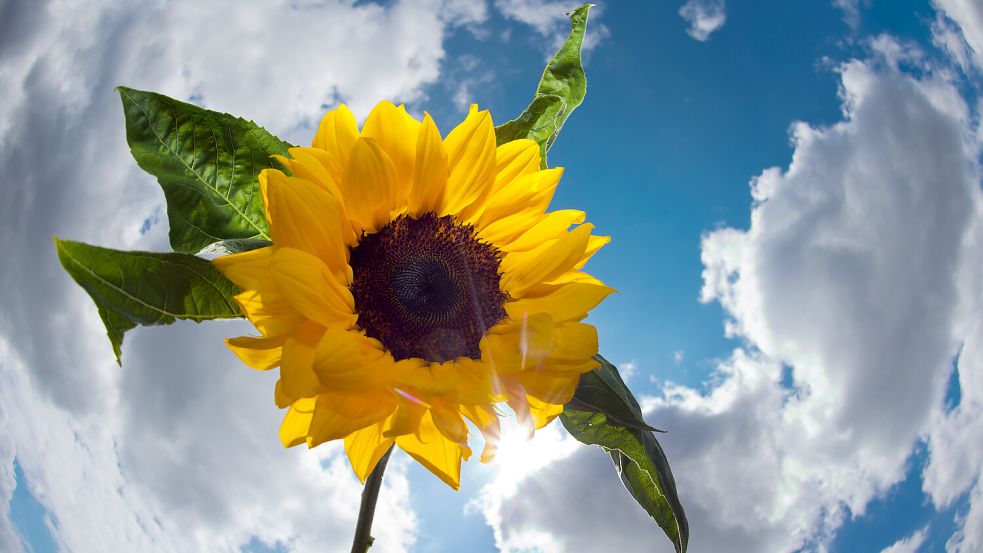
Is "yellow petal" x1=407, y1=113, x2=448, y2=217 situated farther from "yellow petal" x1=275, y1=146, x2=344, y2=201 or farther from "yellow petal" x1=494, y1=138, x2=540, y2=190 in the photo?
"yellow petal" x1=275, y1=146, x2=344, y2=201

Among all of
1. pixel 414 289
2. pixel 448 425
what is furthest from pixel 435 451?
pixel 414 289

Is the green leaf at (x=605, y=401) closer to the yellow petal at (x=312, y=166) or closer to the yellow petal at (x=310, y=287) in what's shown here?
the yellow petal at (x=310, y=287)

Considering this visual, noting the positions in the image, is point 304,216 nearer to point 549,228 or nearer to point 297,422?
point 297,422

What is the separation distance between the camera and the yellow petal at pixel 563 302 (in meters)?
1.59

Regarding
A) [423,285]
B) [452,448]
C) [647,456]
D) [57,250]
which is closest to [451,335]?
[423,285]

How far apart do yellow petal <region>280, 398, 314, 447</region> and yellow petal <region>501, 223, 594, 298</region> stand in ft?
2.01

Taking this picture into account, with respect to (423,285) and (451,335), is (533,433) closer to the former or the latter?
(451,335)

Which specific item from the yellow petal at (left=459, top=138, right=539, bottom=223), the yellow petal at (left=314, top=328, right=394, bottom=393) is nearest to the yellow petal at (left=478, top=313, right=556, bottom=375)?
the yellow petal at (left=314, top=328, right=394, bottom=393)

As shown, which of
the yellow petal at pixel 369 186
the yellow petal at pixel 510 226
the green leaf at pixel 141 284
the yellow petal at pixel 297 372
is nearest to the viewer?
the green leaf at pixel 141 284

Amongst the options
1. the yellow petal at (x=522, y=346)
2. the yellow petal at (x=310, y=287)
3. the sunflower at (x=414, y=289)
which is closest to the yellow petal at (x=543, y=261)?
the sunflower at (x=414, y=289)

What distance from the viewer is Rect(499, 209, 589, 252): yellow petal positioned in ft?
5.89

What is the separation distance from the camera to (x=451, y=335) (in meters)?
1.85

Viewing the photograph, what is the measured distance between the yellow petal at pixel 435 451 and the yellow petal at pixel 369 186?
21.0 inches

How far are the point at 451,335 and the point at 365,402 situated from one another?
1.36 feet
